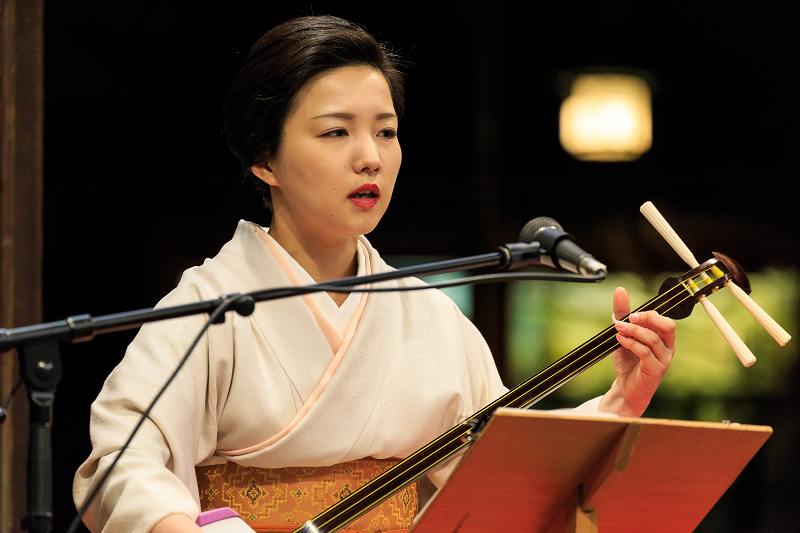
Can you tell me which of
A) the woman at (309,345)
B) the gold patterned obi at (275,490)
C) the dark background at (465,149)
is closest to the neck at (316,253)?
the woman at (309,345)

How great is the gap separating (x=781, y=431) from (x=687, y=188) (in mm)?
1196

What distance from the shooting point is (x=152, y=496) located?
4.33 feet

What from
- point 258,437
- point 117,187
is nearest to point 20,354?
point 258,437

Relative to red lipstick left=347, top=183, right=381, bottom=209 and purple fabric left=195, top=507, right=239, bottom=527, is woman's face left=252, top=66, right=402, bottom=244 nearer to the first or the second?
red lipstick left=347, top=183, right=381, bottom=209

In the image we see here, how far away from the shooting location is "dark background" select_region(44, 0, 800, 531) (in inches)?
108

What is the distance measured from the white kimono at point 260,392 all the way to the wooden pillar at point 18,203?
89cm

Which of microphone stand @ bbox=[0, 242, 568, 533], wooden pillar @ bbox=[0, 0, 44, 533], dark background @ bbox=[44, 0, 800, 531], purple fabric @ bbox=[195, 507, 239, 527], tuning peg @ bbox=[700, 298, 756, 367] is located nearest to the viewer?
microphone stand @ bbox=[0, 242, 568, 533]

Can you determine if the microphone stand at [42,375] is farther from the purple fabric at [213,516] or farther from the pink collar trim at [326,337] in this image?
the pink collar trim at [326,337]

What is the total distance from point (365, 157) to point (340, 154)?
5 cm

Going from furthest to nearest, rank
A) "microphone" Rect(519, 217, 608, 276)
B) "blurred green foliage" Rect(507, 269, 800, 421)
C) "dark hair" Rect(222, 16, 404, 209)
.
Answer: "blurred green foliage" Rect(507, 269, 800, 421) → "dark hair" Rect(222, 16, 404, 209) → "microphone" Rect(519, 217, 608, 276)

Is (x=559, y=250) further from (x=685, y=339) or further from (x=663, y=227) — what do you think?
(x=685, y=339)

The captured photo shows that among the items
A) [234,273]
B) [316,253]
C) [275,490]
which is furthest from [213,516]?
[316,253]

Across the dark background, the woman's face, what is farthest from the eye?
the dark background

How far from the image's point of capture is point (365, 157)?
65.4 inches
